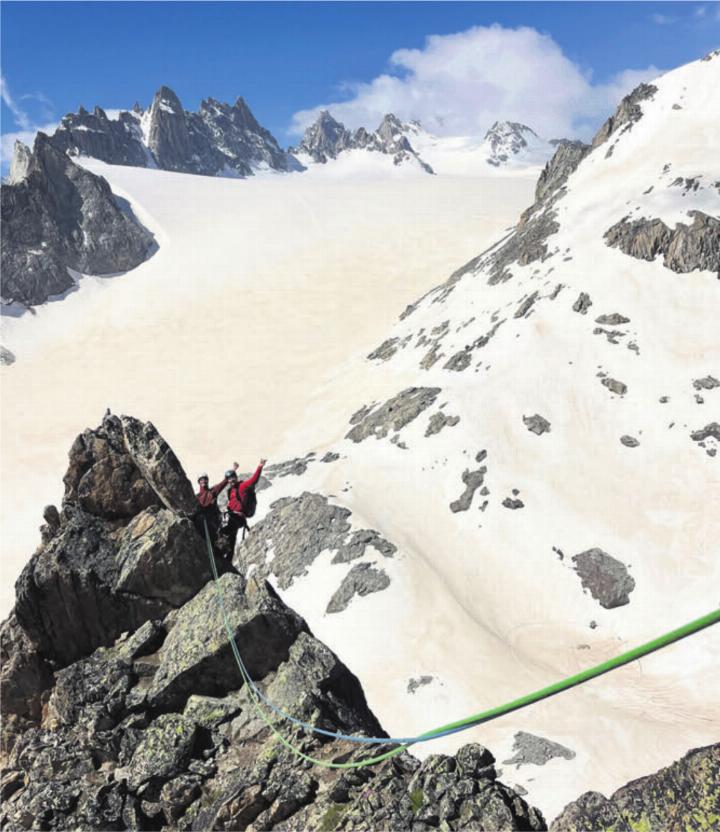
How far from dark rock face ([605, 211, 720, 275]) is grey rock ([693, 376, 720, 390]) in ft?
33.3

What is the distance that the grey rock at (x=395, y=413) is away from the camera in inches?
1528

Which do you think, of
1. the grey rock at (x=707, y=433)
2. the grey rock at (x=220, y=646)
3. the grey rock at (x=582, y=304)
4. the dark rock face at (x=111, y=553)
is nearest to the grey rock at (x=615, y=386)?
the grey rock at (x=707, y=433)

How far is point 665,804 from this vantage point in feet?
21.9

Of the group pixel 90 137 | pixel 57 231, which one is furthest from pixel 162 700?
pixel 90 137

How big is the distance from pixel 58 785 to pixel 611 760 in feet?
52.3

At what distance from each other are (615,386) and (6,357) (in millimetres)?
76822

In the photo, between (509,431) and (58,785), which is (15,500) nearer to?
(509,431)

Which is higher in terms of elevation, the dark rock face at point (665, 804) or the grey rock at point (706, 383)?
the grey rock at point (706, 383)

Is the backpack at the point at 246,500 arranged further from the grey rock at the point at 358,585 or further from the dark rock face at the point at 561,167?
the dark rock face at the point at 561,167

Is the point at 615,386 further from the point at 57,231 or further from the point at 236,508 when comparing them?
the point at 57,231

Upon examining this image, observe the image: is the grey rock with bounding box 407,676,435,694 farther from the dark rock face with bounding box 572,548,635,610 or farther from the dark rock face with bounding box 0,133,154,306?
the dark rock face with bounding box 0,133,154,306

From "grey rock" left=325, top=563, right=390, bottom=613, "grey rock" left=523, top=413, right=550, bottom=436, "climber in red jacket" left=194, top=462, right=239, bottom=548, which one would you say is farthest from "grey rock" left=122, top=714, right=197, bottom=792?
"grey rock" left=523, top=413, right=550, bottom=436

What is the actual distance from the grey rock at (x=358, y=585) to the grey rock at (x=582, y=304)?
23730 millimetres

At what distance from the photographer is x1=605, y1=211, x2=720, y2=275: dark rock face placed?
41062mm
